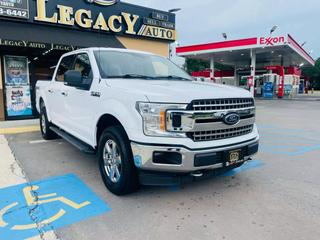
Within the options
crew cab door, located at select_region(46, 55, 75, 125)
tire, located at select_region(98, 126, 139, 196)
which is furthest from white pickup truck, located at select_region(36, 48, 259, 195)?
crew cab door, located at select_region(46, 55, 75, 125)

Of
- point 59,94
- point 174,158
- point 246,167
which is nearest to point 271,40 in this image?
point 246,167

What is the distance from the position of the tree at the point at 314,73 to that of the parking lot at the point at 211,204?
6751 centimetres

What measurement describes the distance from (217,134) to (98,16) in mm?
10156

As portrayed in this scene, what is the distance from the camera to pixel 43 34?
10375 millimetres

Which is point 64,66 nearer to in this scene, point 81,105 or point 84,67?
point 84,67

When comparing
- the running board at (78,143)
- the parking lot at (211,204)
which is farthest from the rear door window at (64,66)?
the parking lot at (211,204)

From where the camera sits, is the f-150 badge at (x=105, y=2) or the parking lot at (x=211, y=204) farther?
the f-150 badge at (x=105, y=2)

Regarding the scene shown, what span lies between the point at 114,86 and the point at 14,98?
8589 mm

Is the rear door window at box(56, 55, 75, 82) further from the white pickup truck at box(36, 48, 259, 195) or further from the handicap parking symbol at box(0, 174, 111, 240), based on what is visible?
the handicap parking symbol at box(0, 174, 111, 240)

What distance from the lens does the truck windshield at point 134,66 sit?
4.19 m

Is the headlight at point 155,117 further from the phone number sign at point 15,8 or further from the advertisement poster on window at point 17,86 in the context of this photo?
the advertisement poster on window at point 17,86

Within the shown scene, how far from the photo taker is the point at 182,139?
10.1ft

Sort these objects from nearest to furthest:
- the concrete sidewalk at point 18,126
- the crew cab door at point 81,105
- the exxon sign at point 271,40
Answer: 1. the crew cab door at point 81,105
2. the concrete sidewalk at point 18,126
3. the exxon sign at point 271,40

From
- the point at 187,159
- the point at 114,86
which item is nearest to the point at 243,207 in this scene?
the point at 187,159
